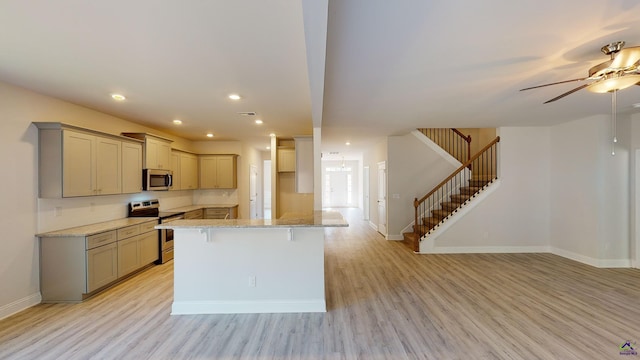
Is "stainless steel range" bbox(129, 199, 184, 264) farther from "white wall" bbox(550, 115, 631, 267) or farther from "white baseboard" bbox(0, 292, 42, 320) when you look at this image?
"white wall" bbox(550, 115, 631, 267)

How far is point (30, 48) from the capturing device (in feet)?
7.27

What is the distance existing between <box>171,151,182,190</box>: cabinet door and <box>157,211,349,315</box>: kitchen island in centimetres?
290

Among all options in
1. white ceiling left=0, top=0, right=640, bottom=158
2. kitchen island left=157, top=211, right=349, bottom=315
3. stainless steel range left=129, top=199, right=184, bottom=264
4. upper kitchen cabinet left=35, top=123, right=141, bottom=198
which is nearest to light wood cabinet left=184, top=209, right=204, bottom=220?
stainless steel range left=129, top=199, right=184, bottom=264

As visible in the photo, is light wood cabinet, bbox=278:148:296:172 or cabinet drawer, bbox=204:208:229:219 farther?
light wood cabinet, bbox=278:148:296:172

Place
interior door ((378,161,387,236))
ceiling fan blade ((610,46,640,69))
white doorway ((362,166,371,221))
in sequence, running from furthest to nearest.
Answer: white doorway ((362,166,371,221)), interior door ((378,161,387,236)), ceiling fan blade ((610,46,640,69))

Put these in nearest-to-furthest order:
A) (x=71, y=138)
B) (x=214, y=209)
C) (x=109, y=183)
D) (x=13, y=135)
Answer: (x=13, y=135) → (x=71, y=138) → (x=109, y=183) → (x=214, y=209)

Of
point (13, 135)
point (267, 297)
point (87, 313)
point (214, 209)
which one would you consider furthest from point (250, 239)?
point (214, 209)

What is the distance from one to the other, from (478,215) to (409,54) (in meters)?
4.57

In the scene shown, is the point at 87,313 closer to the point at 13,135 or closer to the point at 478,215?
the point at 13,135

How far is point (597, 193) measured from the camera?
4664mm

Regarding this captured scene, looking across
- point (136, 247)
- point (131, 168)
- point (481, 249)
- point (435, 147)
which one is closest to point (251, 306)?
point (136, 247)

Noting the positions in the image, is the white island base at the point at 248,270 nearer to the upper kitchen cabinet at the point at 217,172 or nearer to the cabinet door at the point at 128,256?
the cabinet door at the point at 128,256

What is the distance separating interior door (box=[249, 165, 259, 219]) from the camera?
804 cm

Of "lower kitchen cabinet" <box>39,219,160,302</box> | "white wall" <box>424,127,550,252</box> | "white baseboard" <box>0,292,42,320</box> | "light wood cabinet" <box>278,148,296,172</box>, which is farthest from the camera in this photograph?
"light wood cabinet" <box>278,148,296,172</box>
